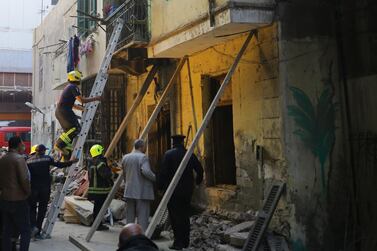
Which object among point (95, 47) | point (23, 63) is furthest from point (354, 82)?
point (23, 63)

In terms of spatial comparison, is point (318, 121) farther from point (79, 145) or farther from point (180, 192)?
point (79, 145)

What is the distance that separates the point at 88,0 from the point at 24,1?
34794 mm

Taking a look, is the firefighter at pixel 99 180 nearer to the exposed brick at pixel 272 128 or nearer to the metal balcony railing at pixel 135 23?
the metal balcony railing at pixel 135 23

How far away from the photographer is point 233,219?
295 inches

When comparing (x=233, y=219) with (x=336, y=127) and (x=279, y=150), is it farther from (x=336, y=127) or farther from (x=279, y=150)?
(x=336, y=127)

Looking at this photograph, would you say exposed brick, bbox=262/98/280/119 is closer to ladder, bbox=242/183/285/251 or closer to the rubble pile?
ladder, bbox=242/183/285/251

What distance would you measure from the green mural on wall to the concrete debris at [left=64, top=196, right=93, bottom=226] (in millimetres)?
4936

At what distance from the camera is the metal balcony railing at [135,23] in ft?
28.8

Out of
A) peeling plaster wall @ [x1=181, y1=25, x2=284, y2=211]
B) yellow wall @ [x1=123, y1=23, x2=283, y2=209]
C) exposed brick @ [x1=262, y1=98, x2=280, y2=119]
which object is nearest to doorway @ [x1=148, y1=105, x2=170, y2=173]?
yellow wall @ [x1=123, y1=23, x2=283, y2=209]

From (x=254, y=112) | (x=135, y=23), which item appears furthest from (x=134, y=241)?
(x=135, y=23)

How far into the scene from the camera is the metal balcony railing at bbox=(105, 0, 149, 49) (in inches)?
346

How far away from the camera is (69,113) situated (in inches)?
331

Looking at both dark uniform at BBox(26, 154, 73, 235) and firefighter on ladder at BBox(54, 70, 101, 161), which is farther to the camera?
firefighter on ladder at BBox(54, 70, 101, 161)

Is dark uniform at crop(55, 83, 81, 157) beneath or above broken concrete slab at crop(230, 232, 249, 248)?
above
